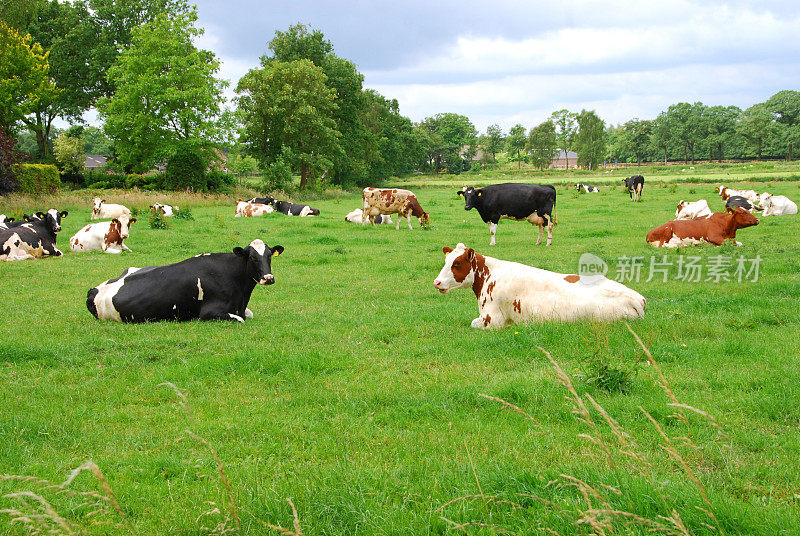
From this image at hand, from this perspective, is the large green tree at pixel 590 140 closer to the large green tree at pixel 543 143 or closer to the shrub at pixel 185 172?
the large green tree at pixel 543 143

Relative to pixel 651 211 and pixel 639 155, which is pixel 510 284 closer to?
pixel 651 211

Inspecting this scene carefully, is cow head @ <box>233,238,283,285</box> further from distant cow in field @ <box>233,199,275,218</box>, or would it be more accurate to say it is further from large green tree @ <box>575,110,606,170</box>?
large green tree @ <box>575,110,606,170</box>

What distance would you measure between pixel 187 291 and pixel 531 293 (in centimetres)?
522

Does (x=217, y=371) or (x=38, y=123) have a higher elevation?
(x=38, y=123)

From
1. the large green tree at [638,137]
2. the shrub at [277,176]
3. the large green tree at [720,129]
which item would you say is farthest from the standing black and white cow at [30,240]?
the large green tree at [638,137]

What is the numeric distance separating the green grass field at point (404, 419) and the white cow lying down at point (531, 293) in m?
0.34

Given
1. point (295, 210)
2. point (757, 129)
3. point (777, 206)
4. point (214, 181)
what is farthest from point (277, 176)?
point (757, 129)

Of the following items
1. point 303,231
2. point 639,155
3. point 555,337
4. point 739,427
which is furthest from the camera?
point 639,155

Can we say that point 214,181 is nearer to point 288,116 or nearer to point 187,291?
point 288,116

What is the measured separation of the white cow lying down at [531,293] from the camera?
7785 mm

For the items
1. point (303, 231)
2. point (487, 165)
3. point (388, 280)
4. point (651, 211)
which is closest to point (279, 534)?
point (388, 280)

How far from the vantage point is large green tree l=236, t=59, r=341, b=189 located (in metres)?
47.4

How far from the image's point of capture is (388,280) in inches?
500

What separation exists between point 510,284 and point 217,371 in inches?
162
